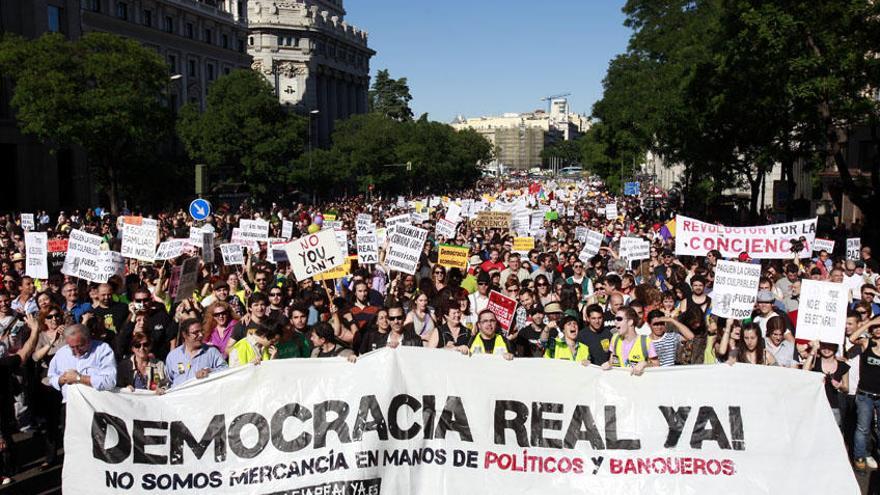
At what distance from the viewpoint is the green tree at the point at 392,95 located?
433 ft

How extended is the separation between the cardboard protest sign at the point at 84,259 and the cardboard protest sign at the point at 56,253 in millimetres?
6145

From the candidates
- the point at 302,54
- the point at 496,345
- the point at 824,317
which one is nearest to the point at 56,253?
the point at 496,345

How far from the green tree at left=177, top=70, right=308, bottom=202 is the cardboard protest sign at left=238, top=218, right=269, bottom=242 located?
124ft

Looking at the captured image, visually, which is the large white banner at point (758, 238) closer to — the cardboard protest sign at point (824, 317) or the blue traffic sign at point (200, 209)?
the cardboard protest sign at point (824, 317)

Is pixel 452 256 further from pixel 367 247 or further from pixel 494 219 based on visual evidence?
pixel 494 219

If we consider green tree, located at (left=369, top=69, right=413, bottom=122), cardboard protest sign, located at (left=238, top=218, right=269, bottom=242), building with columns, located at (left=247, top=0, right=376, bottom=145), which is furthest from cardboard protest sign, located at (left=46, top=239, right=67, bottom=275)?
green tree, located at (left=369, top=69, right=413, bottom=122)

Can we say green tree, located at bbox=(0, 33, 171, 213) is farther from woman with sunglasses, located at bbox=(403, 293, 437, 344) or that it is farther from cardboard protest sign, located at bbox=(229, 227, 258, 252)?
woman with sunglasses, located at bbox=(403, 293, 437, 344)

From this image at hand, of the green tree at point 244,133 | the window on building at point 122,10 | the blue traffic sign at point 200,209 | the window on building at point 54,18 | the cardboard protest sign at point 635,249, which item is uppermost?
the window on building at point 122,10

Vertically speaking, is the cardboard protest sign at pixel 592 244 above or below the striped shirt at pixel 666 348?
above

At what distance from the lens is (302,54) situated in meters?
106

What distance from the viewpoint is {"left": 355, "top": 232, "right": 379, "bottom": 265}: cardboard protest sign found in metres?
15.2

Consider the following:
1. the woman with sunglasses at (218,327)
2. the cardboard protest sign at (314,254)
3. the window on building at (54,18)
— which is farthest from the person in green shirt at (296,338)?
the window on building at (54,18)

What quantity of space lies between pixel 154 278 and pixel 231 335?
498 cm

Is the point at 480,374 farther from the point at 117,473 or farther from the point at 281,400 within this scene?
the point at 117,473
